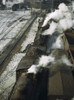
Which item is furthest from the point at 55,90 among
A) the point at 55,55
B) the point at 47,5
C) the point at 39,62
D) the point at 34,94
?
the point at 47,5

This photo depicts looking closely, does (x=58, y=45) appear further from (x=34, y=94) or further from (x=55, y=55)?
(x=34, y=94)

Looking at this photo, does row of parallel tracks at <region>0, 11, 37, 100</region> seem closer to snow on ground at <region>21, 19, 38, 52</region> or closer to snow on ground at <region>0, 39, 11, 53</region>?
snow on ground at <region>0, 39, 11, 53</region>

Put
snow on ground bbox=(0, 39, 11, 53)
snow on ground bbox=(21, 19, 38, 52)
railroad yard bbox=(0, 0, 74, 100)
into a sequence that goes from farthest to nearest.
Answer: snow on ground bbox=(21, 19, 38, 52)
snow on ground bbox=(0, 39, 11, 53)
railroad yard bbox=(0, 0, 74, 100)

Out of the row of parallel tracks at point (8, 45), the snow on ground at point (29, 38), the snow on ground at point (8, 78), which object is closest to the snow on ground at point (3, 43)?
the row of parallel tracks at point (8, 45)

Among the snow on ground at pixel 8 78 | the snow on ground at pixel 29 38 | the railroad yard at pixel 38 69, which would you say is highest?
the railroad yard at pixel 38 69

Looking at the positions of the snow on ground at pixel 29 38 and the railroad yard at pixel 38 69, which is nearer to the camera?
the railroad yard at pixel 38 69

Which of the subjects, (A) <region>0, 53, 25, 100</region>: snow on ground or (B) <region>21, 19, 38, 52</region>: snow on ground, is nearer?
(A) <region>0, 53, 25, 100</region>: snow on ground

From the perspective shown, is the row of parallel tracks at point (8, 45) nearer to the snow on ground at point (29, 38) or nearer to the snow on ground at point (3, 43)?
the snow on ground at point (3, 43)

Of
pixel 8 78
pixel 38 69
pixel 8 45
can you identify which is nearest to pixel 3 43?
pixel 8 45

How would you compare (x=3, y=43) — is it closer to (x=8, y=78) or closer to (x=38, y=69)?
(x=8, y=78)

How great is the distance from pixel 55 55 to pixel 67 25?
5780 mm

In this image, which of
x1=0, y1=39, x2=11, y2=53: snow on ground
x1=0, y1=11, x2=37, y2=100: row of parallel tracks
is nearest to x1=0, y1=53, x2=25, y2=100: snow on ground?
x1=0, y1=11, x2=37, y2=100: row of parallel tracks

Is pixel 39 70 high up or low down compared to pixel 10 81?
up

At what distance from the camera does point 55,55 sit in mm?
6602
